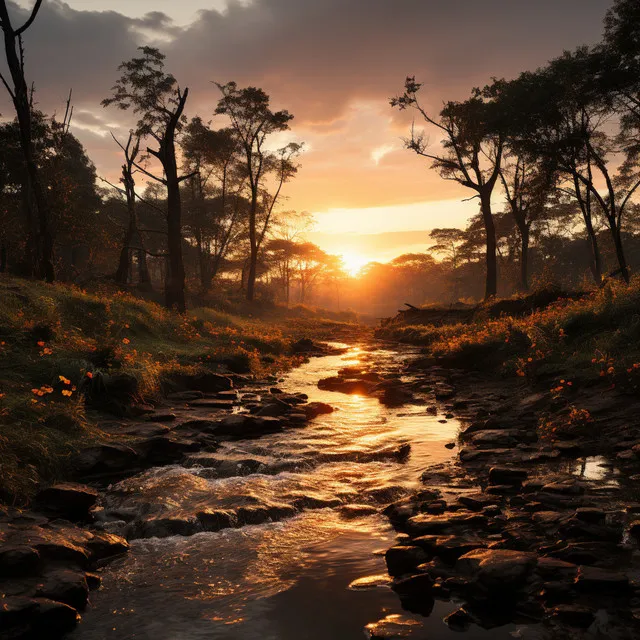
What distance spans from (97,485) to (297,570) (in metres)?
2.99

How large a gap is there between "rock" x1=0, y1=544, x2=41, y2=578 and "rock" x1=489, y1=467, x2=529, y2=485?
4.37 m

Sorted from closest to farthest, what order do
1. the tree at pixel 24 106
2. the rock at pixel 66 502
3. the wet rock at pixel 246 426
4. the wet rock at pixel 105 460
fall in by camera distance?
the rock at pixel 66 502 → the wet rock at pixel 105 460 → the wet rock at pixel 246 426 → the tree at pixel 24 106

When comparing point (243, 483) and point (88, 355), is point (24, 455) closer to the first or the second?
point (243, 483)

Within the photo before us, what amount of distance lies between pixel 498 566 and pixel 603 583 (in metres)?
0.63

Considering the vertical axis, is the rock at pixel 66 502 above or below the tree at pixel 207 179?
below

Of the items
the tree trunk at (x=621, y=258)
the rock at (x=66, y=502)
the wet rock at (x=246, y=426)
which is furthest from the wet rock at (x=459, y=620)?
the tree trunk at (x=621, y=258)

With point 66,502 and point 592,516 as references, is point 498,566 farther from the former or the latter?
point 66,502

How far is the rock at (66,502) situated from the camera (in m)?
4.72

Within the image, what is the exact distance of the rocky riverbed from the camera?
10.2 feet

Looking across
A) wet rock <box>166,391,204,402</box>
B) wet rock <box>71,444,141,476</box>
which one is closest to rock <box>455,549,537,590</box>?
wet rock <box>71,444,141,476</box>

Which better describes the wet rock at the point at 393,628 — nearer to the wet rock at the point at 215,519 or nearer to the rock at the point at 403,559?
the rock at the point at 403,559

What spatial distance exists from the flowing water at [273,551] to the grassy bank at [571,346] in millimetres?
2823

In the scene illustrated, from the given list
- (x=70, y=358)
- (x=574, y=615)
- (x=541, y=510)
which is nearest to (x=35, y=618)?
(x=574, y=615)

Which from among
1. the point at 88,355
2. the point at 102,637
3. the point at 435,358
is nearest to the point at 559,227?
the point at 435,358
